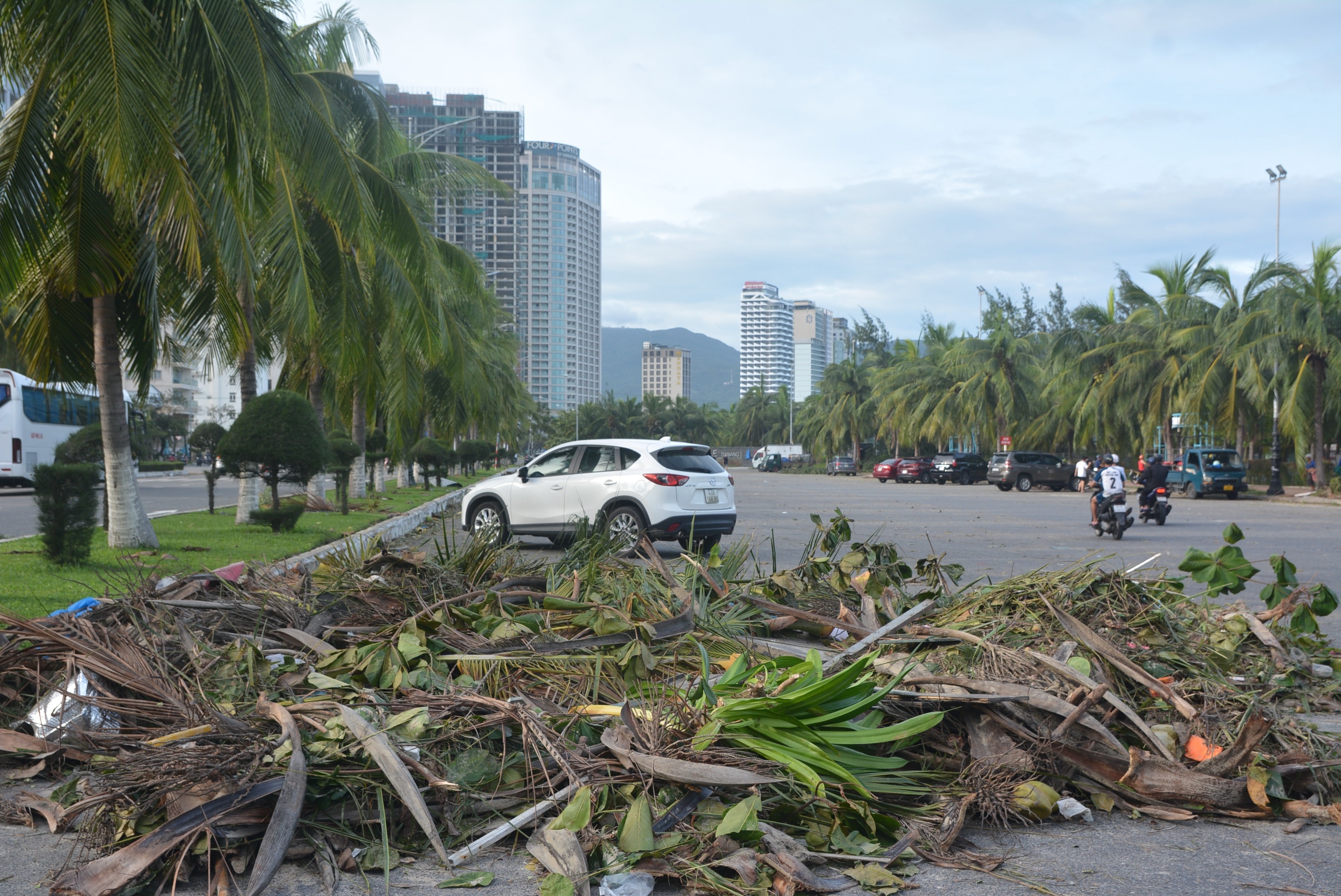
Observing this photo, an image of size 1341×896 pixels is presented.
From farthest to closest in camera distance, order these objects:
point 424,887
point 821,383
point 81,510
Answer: point 821,383
point 81,510
point 424,887

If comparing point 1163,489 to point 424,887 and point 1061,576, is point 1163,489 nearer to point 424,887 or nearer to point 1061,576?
point 1061,576

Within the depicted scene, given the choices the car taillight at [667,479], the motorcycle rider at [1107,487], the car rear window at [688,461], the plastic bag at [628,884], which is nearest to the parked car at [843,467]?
the motorcycle rider at [1107,487]

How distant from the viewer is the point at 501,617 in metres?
5.15

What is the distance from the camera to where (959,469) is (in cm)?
5109

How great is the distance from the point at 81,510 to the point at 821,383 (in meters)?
76.5

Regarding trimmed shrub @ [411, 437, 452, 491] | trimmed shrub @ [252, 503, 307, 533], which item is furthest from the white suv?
trimmed shrub @ [411, 437, 452, 491]

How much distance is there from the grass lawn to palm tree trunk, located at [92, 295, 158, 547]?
298 millimetres

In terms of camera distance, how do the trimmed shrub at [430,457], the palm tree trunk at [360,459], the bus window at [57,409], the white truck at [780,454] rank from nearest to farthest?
1. the palm tree trunk at [360,459]
2. the bus window at [57,409]
3. the trimmed shrub at [430,457]
4. the white truck at [780,454]

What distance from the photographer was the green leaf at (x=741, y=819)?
331cm

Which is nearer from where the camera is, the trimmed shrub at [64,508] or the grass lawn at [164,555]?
the grass lawn at [164,555]

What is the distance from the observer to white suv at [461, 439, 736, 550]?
43.3 ft

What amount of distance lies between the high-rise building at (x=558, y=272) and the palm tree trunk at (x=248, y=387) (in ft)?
184

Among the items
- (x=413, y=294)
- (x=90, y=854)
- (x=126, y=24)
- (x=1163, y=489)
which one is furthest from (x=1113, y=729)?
(x=1163, y=489)

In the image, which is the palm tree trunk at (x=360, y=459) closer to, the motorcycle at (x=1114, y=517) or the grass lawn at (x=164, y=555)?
the grass lawn at (x=164, y=555)
